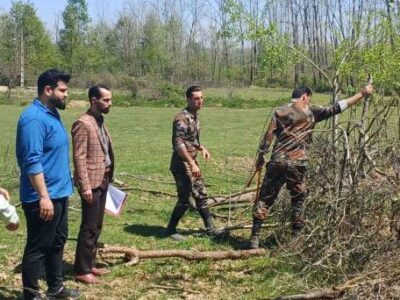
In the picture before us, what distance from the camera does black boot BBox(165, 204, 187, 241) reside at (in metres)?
7.38

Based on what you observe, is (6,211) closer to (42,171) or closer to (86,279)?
(42,171)

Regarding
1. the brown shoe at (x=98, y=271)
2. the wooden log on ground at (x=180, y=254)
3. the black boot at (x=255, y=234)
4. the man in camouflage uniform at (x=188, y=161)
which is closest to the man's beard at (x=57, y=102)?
the brown shoe at (x=98, y=271)

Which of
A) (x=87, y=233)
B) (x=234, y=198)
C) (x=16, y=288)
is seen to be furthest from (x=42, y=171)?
(x=234, y=198)

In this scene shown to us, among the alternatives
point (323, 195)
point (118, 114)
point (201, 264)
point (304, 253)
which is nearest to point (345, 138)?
→ point (323, 195)

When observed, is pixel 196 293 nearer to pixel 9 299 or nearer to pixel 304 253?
pixel 304 253

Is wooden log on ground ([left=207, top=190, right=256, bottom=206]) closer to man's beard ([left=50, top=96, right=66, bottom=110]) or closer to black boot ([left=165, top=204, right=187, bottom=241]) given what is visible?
black boot ([left=165, top=204, right=187, bottom=241])

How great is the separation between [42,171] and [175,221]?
307 cm

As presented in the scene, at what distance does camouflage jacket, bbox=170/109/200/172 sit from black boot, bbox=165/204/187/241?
0.45m

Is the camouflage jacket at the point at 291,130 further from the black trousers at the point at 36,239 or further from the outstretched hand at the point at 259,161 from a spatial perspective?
the black trousers at the point at 36,239

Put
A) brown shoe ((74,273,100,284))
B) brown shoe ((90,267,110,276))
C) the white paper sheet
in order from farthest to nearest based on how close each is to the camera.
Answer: the white paper sheet, brown shoe ((90,267,110,276)), brown shoe ((74,273,100,284))

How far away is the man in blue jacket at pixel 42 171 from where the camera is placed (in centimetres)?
465

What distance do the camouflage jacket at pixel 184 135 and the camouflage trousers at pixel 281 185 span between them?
1074 mm

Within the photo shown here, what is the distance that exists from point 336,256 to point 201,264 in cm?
134

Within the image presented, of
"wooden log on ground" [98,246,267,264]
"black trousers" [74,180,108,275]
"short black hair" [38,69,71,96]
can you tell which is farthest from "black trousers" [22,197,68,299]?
"wooden log on ground" [98,246,267,264]
